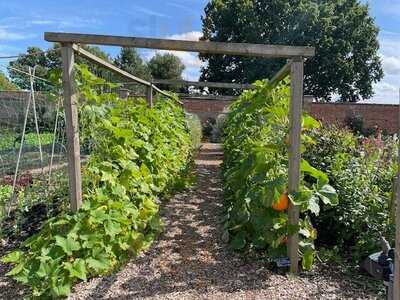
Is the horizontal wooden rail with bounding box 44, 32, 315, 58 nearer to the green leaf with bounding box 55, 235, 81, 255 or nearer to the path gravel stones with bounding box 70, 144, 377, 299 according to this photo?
the green leaf with bounding box 55, 235, 81, 255

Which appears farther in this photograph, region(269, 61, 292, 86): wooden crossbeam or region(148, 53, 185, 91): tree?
region(148, 53, 185, 91): tree

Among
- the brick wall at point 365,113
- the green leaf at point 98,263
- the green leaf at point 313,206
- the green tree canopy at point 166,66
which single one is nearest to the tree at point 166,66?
the green tree canopy at point 166,66

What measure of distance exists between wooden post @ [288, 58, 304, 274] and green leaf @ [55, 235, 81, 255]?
165 cm

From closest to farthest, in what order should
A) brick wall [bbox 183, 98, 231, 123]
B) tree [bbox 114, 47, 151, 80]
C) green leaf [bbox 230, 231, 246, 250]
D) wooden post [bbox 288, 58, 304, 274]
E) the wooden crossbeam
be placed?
wooden post [bbox 288, 58, 304, 274], the wooden crossbeam, green leaf [bbox 230, 231, 246, 250], brick wall [bbox 183, 98, 231, 123], tree [bbox 114, 47, 151, 80]

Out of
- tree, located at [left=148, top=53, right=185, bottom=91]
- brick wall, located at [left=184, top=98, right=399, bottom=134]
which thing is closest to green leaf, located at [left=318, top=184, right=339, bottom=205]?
brick wall, located at [left=184, top=98, right=399, bottom=134]

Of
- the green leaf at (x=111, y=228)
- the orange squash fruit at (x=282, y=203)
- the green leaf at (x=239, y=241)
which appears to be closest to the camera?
the green leaf at (x=111, y=228)

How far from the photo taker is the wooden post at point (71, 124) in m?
3.16

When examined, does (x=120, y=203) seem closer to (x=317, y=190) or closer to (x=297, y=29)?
(x=317, y=190)

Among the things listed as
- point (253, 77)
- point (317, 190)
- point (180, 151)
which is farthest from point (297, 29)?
point (317, 190)

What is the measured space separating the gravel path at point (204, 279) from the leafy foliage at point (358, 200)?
0.46 m

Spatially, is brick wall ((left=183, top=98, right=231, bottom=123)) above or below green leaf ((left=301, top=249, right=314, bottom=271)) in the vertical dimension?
above

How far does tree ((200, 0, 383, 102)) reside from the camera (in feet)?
87.6

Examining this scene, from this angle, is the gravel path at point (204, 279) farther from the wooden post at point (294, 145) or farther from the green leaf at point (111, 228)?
the green leaf at point (111, 228)

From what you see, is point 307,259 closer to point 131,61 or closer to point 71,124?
point 71,124
